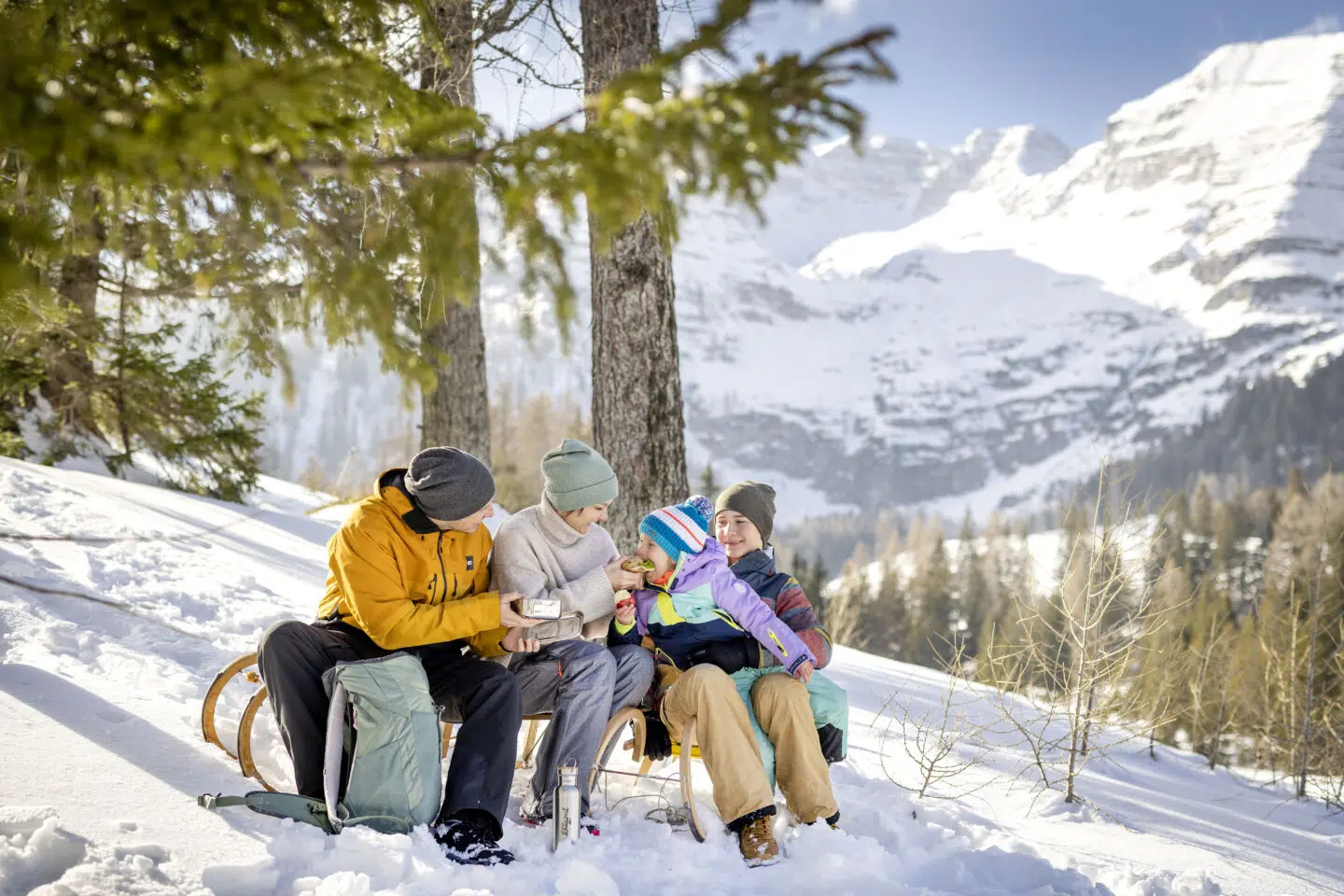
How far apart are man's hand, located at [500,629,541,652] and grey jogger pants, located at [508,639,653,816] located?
10 cm

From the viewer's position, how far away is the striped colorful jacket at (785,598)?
352cm

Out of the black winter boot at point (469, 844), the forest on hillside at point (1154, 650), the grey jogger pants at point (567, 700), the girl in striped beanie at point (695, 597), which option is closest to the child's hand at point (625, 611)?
the girl in striped beanie at point (695, 597)

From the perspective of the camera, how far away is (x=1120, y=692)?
222 inches

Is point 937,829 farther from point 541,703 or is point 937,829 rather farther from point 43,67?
point 43,67

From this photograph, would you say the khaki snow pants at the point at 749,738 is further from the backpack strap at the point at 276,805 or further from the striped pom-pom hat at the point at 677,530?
the backpack strap at the point at 276,805

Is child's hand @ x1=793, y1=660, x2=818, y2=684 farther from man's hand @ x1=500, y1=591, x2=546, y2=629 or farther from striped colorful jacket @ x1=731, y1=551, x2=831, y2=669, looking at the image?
man's hand @ x1=500, y1=591, x2=546, y2=629

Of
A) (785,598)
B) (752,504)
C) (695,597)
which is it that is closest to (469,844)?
(695,597)

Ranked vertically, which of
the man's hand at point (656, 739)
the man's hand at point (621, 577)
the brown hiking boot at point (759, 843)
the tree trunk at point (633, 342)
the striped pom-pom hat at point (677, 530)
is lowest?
the brown hiking boot at point (759, 843)

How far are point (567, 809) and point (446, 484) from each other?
1137mm

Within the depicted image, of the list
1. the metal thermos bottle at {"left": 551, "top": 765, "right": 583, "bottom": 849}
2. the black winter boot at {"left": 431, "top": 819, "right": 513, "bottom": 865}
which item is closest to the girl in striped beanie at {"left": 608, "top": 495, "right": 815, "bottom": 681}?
the metal thermos bottle at {"left": 551, "top": 765, "right": 583, "bottom": 849}

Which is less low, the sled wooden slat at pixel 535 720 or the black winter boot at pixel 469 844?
the sled wooden slat at pixel 535 720

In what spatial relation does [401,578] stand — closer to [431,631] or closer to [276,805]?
[431,631]

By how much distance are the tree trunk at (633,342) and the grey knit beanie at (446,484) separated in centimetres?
175

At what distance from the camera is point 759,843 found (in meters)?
3.05
